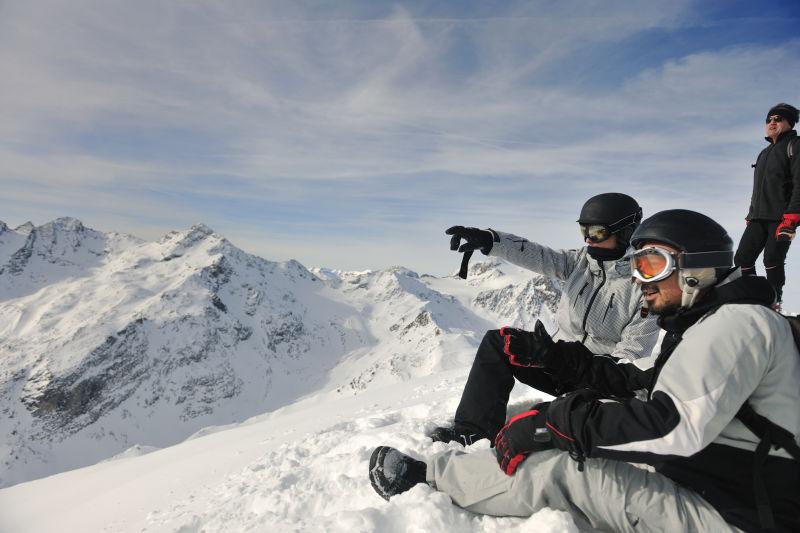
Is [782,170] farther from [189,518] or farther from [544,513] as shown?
[189,518]

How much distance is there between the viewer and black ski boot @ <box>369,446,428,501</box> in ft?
12.6

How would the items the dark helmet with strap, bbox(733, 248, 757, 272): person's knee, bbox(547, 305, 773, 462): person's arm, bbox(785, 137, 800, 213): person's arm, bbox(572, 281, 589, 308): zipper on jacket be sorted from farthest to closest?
bbox(733, 248, 757, 272): person's knee
bbox(785, 137, 800, 213): person's arm
bbox(572, 281, 589, 308): zipper on jacket
the dark helmet with strap
bbox(547, 305, 773, 462): person's arm

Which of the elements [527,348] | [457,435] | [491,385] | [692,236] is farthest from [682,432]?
[457,435]

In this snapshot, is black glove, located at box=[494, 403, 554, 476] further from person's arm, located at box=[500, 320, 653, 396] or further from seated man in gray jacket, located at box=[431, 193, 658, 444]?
seated man in gray jacket, located at box=[431, 193, 658, 444]

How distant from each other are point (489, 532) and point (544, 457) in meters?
0.74

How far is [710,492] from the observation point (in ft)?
9.27

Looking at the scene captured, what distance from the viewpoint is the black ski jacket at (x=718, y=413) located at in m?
2.48

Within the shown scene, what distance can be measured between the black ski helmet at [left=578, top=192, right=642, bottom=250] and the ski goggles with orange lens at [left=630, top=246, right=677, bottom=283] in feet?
6.49

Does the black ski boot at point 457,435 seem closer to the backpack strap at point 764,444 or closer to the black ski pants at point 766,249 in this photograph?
the backpack strap at point 764,444

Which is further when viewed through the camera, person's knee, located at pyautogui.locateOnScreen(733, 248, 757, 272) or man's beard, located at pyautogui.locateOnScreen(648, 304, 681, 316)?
person's knee, located at pyautogui.locateOnScreen(733, 248, 757, 272)

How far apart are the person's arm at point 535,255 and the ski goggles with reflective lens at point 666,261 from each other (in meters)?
2.78

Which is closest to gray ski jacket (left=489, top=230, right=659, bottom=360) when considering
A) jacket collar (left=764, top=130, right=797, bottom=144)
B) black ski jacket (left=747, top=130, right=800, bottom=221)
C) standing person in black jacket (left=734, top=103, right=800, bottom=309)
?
standing person in black jacket (left=734, top=103, right=800, bottom=309)

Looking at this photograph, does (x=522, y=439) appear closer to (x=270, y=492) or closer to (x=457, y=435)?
(x=457, y=435)

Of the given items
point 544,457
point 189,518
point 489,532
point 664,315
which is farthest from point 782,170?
point 189,518
